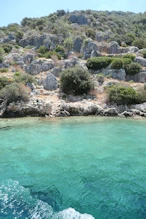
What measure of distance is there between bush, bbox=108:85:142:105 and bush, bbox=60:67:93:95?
4.29 meters

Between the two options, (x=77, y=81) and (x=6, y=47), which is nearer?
(x=77, y=81)

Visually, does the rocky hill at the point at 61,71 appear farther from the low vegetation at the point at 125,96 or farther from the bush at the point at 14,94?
the low vegetation at the point at 125,96

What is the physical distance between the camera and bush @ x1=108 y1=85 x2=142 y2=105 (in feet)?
91.2

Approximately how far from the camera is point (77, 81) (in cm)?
3155

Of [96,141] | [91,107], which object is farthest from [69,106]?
[96,141]

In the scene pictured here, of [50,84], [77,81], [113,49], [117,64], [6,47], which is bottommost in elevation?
[50,84]

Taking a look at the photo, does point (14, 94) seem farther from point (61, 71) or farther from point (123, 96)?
point (61, 71)

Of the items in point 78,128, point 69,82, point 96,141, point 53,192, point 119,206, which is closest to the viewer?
Result: point 119,206

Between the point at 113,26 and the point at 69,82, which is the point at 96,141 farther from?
the point at 113,26

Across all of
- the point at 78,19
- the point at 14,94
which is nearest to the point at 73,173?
the point at 14,94

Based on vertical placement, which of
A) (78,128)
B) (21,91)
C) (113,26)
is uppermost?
(113,26)

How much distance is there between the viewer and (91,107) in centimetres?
2688

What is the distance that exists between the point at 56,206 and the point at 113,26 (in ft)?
304

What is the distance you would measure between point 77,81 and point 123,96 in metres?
7.39
